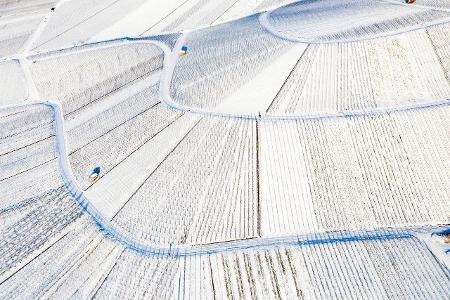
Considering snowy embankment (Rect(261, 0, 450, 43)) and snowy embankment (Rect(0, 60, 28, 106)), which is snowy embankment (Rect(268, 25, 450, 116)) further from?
snowy embankment (Rect(0, 60, 28, 106))

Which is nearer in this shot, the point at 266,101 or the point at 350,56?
the point at 266,101

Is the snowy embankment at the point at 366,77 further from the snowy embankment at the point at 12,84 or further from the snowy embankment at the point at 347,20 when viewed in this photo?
the snowy embankment at the point at 12,84

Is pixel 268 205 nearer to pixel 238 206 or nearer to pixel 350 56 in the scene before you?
pixel 238 206

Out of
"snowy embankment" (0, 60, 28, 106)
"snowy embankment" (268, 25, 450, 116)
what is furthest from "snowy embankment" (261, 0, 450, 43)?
"snowy embankment" (0, 60, 28, 106)

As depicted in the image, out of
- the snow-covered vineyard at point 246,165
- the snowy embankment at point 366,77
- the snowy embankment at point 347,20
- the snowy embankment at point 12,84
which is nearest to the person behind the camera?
the snow-covered vineyard at point 246,165

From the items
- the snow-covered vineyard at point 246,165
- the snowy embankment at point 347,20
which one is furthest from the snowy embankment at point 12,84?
the snowy embankment at point 347,20

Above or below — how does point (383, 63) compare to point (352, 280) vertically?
above

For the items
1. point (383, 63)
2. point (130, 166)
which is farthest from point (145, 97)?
point (383, 63)

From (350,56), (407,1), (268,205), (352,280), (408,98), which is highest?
(407,1)
